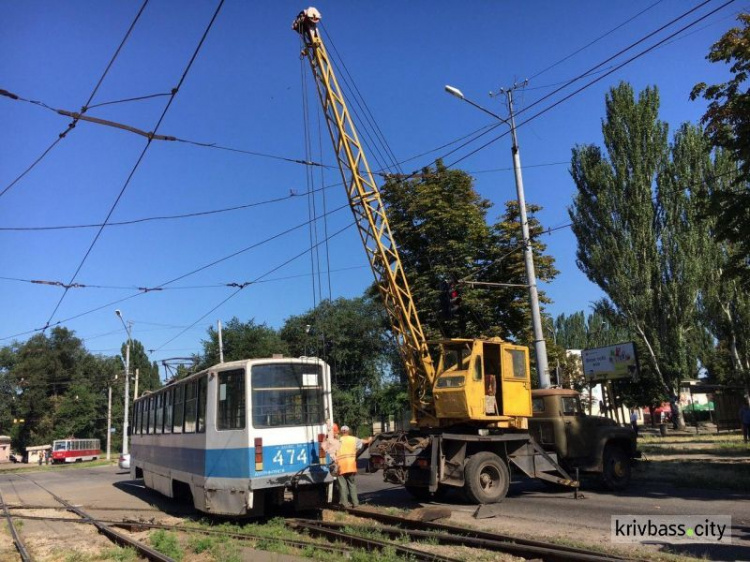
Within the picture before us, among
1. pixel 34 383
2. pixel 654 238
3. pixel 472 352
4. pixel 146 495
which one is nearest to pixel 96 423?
pixel 34 383

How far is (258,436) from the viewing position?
1029 centimetres

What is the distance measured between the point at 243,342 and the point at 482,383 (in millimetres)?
40321

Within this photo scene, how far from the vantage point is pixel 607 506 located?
11039 millimetres

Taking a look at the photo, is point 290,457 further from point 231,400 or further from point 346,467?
point 231,400

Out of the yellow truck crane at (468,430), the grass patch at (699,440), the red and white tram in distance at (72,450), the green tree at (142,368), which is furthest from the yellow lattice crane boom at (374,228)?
the green tree at (142,368)

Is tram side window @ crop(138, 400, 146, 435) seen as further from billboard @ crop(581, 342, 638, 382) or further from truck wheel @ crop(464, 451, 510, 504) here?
billboard @ crop(581, 342, 638, 382)

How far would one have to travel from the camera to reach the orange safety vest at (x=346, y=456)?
11.3 metres

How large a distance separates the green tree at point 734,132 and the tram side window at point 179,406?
1252 cm

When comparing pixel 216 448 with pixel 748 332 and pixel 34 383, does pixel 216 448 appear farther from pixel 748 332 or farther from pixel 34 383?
pixel 34 383

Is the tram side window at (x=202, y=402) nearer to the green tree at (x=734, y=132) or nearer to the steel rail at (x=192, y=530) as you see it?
the steel rail at (x=192, y=530)

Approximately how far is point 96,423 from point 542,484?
251 feet

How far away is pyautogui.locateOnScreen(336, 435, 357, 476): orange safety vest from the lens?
11266 mm

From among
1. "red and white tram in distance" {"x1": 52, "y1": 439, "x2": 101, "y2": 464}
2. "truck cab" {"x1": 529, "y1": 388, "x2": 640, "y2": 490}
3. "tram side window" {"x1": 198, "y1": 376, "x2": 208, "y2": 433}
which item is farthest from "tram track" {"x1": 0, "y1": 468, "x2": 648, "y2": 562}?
"red and white tram in distance" {"x1": 52, "y1": 439, "x2": 101, "y2": 464}

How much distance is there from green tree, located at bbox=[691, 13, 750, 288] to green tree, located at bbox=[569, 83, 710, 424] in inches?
741
